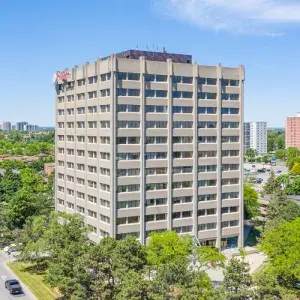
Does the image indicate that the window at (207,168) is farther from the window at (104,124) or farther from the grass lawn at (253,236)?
the window at (104,124)

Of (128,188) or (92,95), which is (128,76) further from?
(128,188)

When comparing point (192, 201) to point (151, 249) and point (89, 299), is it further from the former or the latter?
point (89, 299)

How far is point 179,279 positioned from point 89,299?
10.4 meters

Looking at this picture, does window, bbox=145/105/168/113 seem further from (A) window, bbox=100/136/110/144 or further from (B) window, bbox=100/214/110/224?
(B) window, bbox=100/214/110/224

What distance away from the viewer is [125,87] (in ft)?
228

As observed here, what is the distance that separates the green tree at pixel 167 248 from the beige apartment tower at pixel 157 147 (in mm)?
13375

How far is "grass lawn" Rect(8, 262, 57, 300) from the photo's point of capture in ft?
177

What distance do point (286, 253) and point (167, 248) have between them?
14144mm

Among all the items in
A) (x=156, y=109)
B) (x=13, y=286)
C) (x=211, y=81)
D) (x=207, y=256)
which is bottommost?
(x=13, y=286)

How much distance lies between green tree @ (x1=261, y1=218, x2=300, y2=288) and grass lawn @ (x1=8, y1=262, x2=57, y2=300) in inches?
1050

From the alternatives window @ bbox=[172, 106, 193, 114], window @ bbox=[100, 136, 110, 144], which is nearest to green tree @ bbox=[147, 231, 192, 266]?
window @ bbox=[100, 136, 110, 144]

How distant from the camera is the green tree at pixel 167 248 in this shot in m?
54.3

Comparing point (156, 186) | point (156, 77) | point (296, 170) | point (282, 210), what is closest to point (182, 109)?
point (156, 77)

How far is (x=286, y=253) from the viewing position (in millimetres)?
52031
